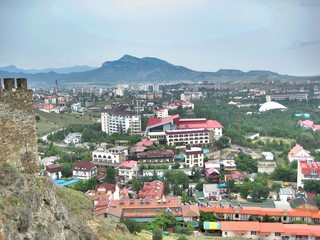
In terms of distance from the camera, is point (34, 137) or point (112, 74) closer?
point (34, 137)

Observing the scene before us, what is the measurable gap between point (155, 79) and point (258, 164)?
119 meters

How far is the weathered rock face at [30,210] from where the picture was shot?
3574mm

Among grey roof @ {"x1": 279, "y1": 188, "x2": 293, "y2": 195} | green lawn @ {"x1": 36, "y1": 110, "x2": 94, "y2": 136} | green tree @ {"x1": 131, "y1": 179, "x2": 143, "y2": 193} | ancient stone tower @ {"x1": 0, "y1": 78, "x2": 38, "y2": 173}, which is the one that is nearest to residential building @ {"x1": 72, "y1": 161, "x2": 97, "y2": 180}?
green tree @ {"x1": 131, "y1": 179, "x2": 143, "y2": 193}

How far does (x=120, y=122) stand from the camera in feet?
86.8

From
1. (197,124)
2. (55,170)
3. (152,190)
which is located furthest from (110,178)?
(197,124)

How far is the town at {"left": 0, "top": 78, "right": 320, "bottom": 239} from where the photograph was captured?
11000mm

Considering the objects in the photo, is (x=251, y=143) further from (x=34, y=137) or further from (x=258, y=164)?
(x=34, y=137)

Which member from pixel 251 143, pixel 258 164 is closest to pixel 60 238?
pixel 258 164

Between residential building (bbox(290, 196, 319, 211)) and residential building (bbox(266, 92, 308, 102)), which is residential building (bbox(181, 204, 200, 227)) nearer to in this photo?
residential building (bbox(290, 196, 319, 211))

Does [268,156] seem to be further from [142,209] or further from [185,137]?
[142,209]

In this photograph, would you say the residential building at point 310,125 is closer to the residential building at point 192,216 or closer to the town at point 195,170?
the town at point 195,170

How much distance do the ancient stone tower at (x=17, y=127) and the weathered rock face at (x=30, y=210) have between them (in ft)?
0.57

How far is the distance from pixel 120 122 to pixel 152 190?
13.4m

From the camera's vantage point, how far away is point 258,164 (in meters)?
17.6
